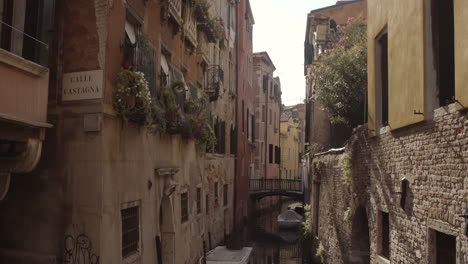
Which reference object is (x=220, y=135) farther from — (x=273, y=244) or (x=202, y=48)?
(x=273, y=244)

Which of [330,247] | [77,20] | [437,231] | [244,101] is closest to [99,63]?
[77,20]

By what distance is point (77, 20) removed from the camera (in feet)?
23.5

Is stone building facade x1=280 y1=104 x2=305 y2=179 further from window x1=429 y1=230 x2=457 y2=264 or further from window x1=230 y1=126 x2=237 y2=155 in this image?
window x1=429 y1=230 x2=457 y2=264

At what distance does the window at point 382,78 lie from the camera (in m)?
9.65

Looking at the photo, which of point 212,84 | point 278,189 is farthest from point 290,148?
point 212,84

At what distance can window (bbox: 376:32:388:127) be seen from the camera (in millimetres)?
9648

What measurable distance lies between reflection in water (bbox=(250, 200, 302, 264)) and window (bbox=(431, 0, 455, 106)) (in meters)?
15.0

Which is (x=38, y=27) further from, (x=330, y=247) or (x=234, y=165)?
(x=234, y=165)

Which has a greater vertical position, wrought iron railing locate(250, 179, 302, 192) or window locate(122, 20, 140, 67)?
window locate(122, 20, 140, 67)

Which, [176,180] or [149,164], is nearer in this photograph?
[149,164]

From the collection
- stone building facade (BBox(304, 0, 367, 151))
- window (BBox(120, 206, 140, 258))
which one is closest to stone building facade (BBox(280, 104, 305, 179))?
stone building facade (BBox(304, 0, 367, 151))

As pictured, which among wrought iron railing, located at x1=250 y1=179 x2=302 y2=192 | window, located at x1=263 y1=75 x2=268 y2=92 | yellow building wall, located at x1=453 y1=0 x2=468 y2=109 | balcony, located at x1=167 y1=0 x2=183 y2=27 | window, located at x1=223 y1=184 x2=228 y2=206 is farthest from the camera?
window, located at x1=263 y1=75 x2=268 y2=92

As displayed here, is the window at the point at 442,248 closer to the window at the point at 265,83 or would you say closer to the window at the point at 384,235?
the window at the point at 384,235

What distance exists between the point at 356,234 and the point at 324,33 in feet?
33.2
